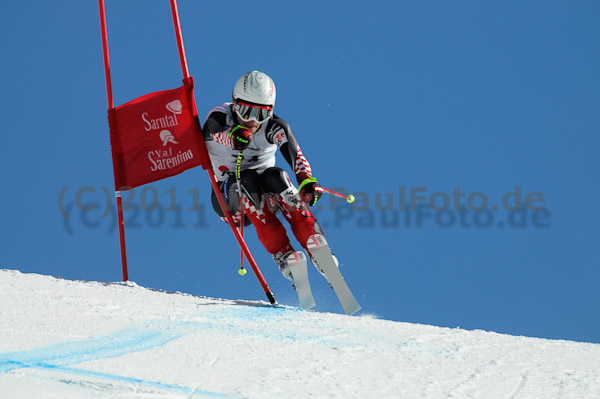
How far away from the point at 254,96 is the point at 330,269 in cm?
125

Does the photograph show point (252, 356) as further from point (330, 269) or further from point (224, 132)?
point (224, 132)

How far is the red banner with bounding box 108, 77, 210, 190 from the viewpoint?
4.86m

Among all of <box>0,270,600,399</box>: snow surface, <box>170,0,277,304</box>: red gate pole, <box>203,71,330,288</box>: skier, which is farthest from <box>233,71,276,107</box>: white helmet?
<box>0,270,600,399</box>: snow surface

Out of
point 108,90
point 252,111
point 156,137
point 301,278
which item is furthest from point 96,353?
point 108,90

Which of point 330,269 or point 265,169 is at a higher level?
point 265,169

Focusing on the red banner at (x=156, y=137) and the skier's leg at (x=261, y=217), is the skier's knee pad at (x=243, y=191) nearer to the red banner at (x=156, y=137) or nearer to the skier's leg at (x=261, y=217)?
the skier's leg at (x=261, y=217)

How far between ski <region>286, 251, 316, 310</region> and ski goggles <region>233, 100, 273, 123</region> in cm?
94

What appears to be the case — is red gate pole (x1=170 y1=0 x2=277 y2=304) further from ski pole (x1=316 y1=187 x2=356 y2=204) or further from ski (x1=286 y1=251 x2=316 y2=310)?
ski pole (x1=316 y1=187 x2=356 y2=204)

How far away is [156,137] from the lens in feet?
16.4

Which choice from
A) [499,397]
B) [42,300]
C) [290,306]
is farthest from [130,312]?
[499,397]

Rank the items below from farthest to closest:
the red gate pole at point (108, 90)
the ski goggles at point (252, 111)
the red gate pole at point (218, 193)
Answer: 1. the red gate pole at point (108, 90)
2. the red gate pole at point (218, 193)
3. the ski goggles at point (252, 111)

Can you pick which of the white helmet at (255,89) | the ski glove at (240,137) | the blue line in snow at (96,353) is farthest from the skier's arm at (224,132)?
the blue line in snow at (96,353)

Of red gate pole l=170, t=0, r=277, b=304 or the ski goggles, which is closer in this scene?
the ski goggles

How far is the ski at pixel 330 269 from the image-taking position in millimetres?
4398
